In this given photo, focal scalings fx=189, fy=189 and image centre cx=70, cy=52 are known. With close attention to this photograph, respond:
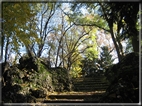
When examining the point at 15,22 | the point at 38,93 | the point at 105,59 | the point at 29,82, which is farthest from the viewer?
the point at 105,59

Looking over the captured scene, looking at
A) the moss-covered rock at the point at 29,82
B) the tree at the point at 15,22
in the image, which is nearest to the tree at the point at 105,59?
the moss-covered rock at the point at 29,82

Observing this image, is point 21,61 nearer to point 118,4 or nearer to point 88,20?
point 118,4

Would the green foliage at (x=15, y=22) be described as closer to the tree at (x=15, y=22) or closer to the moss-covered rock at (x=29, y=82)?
the tree at (x=15, y=22)

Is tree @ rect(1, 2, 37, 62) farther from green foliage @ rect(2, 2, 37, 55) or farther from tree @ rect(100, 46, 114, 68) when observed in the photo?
tree @ rect(100, 46, 114, 68)

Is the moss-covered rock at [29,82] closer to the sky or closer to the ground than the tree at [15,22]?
closer to the ground

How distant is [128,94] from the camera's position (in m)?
4.24

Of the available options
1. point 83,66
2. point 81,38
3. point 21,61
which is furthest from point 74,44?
point 21,61

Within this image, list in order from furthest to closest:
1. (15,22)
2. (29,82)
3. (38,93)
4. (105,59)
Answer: (105,59)
(29,82)
(15,22)
(38,93)

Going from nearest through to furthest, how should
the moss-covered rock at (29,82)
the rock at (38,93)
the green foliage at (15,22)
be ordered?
the moss-covered rock at (29,82) → the green foliage at (15,22) → the rock at (38,93)

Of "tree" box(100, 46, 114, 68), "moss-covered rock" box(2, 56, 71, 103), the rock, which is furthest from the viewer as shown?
"tree" box(100, 46, 114, 68)

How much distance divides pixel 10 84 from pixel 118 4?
4011 mm

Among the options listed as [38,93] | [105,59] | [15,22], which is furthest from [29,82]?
[105,59]

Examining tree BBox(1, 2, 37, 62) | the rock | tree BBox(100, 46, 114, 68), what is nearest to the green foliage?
tree BBox(1, 2, 37, 62)

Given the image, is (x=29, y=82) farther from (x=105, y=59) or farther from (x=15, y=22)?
(x=105, y=59)
